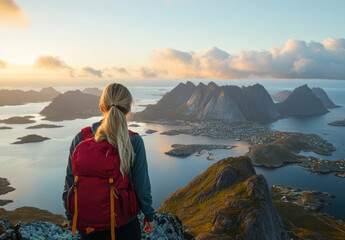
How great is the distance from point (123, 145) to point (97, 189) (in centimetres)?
105

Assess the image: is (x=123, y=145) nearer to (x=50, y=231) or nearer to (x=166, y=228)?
(x=50, y=231)

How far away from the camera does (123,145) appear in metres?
5.12

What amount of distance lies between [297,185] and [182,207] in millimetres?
98532

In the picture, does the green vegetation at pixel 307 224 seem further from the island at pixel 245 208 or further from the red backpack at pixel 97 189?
the red backpack at pixel 97 189

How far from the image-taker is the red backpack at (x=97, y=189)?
492 centimetres

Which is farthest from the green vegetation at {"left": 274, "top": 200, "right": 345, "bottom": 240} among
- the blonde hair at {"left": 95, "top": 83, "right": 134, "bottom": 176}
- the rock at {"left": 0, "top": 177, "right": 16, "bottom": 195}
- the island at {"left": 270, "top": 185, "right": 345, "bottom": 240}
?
the rock at {"left": 0, "top": 177, "right": 16, "bottom": 195}

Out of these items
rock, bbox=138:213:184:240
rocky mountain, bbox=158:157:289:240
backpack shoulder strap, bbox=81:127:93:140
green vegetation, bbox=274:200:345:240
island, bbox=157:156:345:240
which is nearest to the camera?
backpack shoulder strap, bbox=81:127:93:140

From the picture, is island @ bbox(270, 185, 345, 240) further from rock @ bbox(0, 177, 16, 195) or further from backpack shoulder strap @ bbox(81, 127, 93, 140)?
rock @ bbox(0, 177, 16, 195)

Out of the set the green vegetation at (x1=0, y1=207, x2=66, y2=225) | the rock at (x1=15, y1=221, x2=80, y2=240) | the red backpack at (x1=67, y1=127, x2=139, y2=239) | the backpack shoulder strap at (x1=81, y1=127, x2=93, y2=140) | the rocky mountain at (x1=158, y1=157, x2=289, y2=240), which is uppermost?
the backpack shoulder strap at (x1=81, y1=127, x2=93, y2=140)

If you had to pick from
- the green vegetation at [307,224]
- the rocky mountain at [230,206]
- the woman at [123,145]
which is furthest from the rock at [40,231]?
the green vegetation at [307,224]

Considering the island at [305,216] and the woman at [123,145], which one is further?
the island at [305,216]

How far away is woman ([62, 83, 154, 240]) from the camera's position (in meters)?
5.12

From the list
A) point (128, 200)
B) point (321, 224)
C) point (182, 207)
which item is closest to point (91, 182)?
point (128, 200)

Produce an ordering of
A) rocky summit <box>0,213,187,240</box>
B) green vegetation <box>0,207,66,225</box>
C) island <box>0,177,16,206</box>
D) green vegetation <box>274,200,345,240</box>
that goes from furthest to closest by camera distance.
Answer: island <box>0,177,16,206</box> → green vegetation <box>0,207,66,225</box> → green vegetation <box>274,200,345,240</box> → rocky summit <box>0,213,187,240</box>
